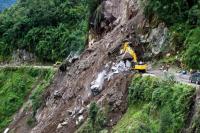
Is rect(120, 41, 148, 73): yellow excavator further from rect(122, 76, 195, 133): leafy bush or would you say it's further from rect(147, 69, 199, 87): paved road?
rect(122, 76, 195, 133): leafy bush

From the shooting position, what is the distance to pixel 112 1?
54.9 m

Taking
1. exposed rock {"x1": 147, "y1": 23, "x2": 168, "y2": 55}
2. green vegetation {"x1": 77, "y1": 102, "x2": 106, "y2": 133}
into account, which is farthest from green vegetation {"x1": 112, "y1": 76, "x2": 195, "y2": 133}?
exposed rock {"x1": 147, "y1": 23, "x2": 168, "y2": 55}

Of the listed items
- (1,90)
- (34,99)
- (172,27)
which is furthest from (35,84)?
(172,27)

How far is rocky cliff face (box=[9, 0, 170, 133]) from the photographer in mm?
39094

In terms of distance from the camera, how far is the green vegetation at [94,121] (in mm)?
36719

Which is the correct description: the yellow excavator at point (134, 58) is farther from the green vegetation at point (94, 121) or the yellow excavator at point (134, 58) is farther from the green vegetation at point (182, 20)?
the green vegetation at point (94, 121)

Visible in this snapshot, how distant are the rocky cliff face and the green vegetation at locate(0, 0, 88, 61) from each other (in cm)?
2443

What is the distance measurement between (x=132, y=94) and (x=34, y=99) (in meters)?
20.8

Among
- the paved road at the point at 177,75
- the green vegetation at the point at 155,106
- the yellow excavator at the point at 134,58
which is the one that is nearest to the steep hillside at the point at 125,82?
the green vegetation at the point at 155,106

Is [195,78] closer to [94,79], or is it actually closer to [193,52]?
[193,52]

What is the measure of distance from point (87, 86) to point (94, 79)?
40.7 inches

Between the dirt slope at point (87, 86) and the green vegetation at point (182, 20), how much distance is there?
8.12 ft

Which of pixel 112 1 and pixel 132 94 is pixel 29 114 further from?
pixel 132 94

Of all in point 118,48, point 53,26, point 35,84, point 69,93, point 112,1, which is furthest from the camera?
point 53,26
